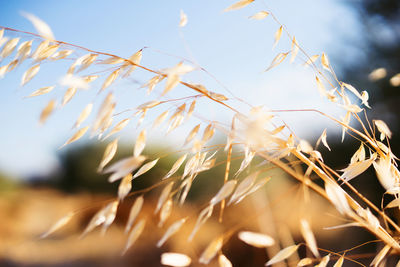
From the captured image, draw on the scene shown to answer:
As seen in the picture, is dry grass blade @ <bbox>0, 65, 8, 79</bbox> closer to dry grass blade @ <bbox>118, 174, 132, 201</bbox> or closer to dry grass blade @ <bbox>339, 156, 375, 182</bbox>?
dry grass blade @ <bbox>118, 174, 132, 201</bbox>

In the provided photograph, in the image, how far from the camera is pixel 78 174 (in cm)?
310

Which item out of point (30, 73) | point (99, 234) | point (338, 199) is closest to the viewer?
point (338, 199)

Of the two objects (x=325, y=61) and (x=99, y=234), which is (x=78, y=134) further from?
(x=99, y=234)

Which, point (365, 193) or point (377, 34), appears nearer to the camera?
point (365, 193)

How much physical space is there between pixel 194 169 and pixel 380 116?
166cm

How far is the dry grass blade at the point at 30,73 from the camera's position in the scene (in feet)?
1.02

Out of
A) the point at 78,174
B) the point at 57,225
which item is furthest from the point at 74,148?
the point at 57,225

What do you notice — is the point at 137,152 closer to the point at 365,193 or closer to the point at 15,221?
the point at 365,193

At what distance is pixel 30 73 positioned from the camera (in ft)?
1.02

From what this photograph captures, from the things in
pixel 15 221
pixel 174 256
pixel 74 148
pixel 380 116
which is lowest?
pixel 15 221

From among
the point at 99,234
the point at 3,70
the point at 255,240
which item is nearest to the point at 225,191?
the point at 255,240

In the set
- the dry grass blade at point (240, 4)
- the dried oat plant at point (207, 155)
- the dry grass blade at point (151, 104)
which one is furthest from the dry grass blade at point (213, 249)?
the dry grass blade at point (240, 4)

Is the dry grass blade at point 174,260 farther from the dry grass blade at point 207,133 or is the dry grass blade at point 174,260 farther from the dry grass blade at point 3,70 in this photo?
the dry grass blade at point 3,70

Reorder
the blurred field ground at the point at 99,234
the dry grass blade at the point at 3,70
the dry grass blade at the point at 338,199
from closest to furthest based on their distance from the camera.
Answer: the dry grass blade at the point at 338,199 < the dry grass blade at the point at 3,70 < the blurred field ground at the point at 99,234
